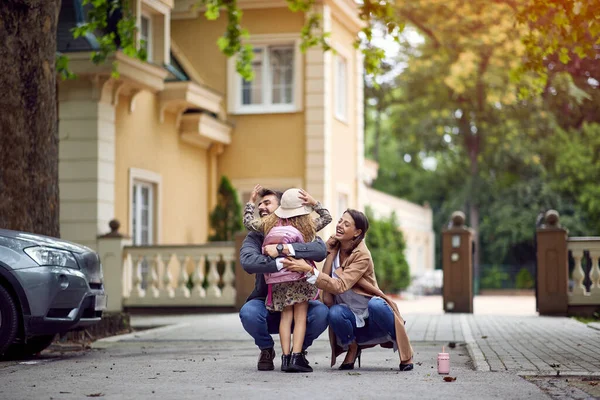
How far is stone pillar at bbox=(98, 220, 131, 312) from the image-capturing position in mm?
19406

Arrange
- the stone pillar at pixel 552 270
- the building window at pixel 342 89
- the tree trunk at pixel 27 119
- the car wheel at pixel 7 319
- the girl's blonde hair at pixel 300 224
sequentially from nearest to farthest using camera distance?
1. the girl's blonde hair at pixel 300 224
2. the car wheel at pixel 7 319
3. the tree trunk at pixel 27 119
4. the stone pillar at pixel 552 270
5. the building window at pixel 342 89

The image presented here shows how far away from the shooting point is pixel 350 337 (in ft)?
30.2

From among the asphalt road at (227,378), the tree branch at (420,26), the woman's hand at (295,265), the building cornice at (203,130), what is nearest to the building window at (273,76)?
the building cornice at (203,130)

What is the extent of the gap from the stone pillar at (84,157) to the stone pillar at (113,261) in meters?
0.19

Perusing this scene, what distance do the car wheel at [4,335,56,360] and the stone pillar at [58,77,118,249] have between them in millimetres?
8139

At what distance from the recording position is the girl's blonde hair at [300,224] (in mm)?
8992

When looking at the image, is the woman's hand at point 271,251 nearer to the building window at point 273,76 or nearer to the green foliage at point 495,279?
the building window at point 273,76

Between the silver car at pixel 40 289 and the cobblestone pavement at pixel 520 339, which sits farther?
the silver car at pixel 40 289

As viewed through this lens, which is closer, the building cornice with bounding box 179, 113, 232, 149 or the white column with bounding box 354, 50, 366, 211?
the building cornice with bounding box 179, 113, 232, 149

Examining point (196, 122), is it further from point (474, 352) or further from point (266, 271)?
point (266, 271)

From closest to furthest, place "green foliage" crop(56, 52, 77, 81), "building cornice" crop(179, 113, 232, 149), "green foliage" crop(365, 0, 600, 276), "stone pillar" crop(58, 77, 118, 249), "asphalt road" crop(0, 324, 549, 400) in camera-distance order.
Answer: "asphalt road" crop(0, 324, 549, 400) → "green foliage" crop(56, 52, 77, 81) → "stone pillar" crop(58, 77, 118, 249) → "building cornice" crop(179, 113, 232, 149) → "green foliage" crop(365, 0, 600, 276)

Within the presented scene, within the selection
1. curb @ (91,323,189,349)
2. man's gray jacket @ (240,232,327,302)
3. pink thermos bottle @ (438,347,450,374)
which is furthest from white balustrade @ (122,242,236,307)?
pink thermos bottle @ (438,347,450,374)

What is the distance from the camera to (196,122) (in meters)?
22.7

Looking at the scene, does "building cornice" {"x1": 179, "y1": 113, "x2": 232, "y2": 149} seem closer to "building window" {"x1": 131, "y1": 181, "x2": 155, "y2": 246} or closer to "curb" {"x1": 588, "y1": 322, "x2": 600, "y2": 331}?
"building window" {"x1": 131, "y1": 181, "x2": 155, "y2": 246}
